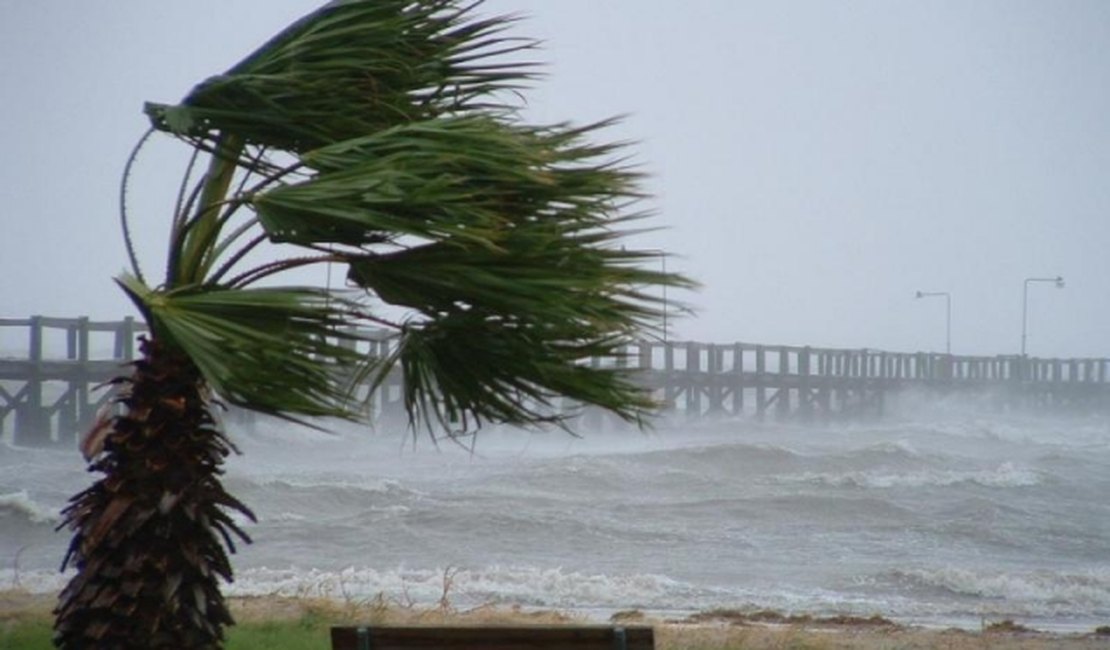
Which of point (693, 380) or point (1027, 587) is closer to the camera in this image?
point (1027, 587)

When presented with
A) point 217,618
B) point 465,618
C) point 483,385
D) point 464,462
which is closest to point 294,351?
point 483,385

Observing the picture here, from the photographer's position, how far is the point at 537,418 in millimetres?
6371

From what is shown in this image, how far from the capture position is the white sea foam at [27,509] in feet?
58.9

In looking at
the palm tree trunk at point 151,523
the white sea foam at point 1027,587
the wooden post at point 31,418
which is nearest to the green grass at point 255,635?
the palm tree trunk at point 151,523

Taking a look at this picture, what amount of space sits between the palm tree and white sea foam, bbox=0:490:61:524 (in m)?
12.2

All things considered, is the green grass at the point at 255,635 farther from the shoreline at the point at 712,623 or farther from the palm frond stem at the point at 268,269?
the palm frond stem at the point at 268,269

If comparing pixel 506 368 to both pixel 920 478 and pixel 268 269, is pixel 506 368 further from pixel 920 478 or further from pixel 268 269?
pixel 920 478

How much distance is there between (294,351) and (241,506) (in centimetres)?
96

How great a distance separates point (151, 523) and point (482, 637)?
166 centimetres

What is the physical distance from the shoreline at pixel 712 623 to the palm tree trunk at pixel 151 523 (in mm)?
2967

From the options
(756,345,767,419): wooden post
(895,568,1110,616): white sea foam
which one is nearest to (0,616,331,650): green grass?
(895,568,1110,616): white sea foam

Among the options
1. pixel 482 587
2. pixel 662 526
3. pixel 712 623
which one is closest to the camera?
pixel 712 623

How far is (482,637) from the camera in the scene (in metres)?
5.48

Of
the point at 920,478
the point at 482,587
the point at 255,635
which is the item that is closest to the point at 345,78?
the point at 255,635
